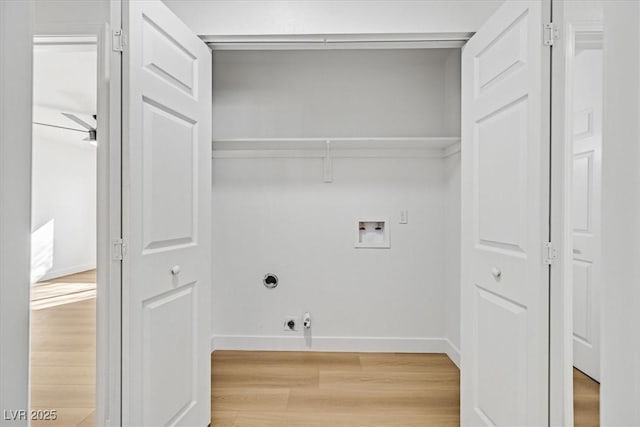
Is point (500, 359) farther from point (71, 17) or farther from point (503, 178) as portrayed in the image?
point (71, 17)

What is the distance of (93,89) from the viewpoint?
16.0 feet

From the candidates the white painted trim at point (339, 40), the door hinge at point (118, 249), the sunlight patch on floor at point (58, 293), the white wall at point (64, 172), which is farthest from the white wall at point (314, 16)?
the sunlight patch on floor at point (58, 293)

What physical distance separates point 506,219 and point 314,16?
1415 millimetres

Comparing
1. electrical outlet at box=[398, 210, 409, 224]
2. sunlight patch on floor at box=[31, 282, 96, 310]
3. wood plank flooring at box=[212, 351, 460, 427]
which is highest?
electrical outlet at box=[398, 210, 409, 224]

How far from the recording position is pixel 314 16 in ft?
7.57

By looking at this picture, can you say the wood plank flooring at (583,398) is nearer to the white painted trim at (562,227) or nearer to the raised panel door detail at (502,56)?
the white painted trim at (562,227)

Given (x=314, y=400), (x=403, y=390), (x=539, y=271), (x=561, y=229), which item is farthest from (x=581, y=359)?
(x=314, y=400)

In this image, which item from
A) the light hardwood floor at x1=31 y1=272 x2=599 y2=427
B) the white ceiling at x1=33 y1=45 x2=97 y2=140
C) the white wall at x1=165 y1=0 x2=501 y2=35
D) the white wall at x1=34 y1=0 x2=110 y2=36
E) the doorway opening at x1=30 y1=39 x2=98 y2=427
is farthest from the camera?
the white ceiling at x1=33 y1=45 x2=97 y2=140

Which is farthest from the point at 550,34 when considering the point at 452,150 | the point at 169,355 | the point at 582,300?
the point at 169,355

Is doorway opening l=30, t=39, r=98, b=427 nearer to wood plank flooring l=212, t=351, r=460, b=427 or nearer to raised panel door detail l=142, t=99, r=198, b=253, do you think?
raised panel door detail l=142, t=99, r=198, b=253

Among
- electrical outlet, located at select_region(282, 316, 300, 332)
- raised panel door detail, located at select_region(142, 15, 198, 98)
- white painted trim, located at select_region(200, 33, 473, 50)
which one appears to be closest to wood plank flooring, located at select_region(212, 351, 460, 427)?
electrical outlet, located at select_region(282, 316, 300, 332)

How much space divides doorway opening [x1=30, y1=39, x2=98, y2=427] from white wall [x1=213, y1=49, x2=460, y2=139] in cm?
114

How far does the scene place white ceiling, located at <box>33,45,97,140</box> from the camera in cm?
387

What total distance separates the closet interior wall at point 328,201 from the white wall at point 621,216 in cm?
315
